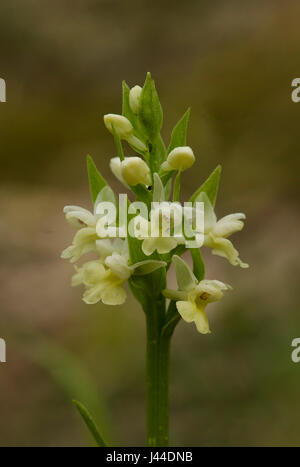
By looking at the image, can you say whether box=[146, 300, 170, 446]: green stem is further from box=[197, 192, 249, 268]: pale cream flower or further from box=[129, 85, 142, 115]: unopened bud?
box=[129, 85, 142, 115]: unopened bud

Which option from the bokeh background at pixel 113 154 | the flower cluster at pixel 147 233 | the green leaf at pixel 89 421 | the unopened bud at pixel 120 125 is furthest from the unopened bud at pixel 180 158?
the bokeh background at pixel 113 154

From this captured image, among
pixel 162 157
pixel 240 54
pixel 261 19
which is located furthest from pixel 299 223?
pixel 162 157

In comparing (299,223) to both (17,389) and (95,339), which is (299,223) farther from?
(17,389)

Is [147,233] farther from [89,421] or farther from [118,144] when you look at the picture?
[89,421]

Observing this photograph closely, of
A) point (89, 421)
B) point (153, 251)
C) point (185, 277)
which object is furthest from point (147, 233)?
point (89, 421)

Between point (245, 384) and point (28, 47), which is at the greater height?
point (28, 47)

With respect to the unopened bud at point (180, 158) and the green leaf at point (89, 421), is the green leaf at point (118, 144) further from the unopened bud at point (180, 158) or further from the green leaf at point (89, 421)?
the green leaf at point (89, 421)

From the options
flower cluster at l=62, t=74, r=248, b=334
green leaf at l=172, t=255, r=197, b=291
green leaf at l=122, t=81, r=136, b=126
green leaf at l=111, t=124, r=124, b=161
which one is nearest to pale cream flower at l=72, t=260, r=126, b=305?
flower cluster at l=62, t=74, r=248, b=334
